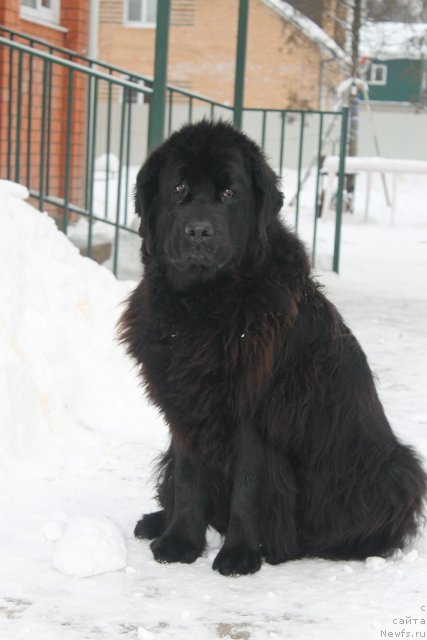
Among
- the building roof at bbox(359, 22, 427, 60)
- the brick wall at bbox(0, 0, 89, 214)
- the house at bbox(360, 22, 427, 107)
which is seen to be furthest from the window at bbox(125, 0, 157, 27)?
the brick wall at bbox(0, 0, 89, 214)

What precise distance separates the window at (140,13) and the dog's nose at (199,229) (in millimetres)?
30039

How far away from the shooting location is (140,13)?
31.7 metres

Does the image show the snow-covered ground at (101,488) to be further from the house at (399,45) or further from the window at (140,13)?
the window at (140,13)

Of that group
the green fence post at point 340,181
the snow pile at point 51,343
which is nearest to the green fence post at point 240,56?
the green fence post at point 340,181

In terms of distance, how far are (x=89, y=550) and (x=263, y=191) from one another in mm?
1350

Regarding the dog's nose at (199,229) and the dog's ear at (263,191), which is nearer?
the dog's nose at (199,229)

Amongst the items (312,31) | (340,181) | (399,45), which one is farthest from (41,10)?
(399,45)

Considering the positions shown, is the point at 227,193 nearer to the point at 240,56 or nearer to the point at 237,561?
the point at 237,561

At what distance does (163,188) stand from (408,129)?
2638 cm

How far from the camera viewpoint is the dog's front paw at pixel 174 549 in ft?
10.5

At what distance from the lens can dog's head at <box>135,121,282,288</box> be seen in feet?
10.1

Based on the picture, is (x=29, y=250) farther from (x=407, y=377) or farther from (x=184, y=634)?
(x=184, y=634)

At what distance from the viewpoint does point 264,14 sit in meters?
29.5

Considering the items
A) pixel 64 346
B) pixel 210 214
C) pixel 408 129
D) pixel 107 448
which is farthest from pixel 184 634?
pixel 408 129
